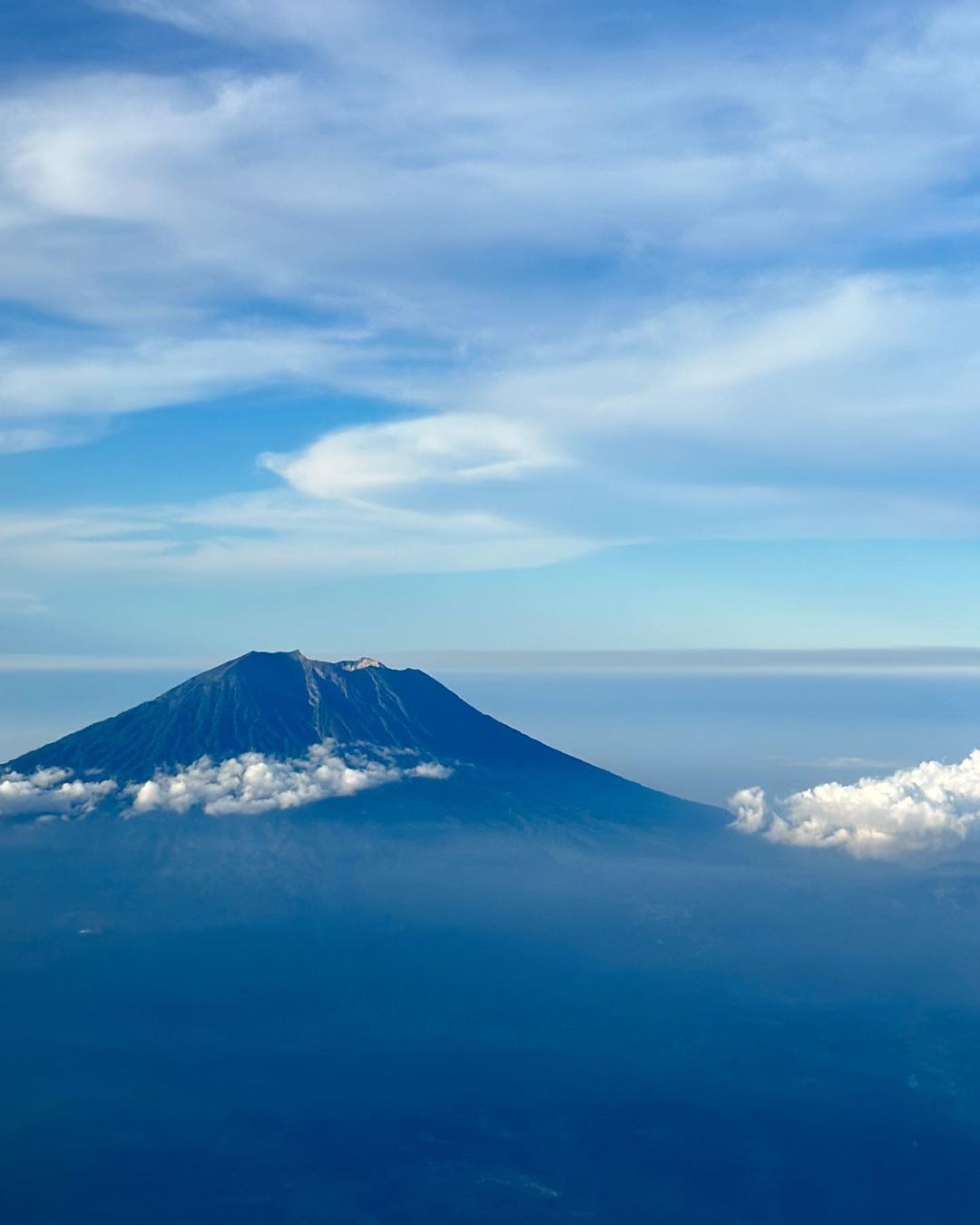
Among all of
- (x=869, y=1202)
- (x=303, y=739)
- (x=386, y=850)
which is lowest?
(x=869, y=1202)

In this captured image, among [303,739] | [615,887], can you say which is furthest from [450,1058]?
[303,739]

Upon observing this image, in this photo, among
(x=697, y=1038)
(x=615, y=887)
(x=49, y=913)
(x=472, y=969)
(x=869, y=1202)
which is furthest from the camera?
(x=615, y=887)

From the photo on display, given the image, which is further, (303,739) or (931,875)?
(303,739)

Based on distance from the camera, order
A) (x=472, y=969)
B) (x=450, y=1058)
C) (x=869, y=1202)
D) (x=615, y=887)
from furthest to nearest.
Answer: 1. (x=615, y=887)
2. (x=472, y=969)
3. (x=450, y=1058)
4. (x=869, y=1202)

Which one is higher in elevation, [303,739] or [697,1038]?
[303,739]

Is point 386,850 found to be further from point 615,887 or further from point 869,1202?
point 869,1202

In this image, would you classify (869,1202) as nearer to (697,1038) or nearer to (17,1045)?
(697,1038)

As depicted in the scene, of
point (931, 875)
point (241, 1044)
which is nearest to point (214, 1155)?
point (241, 1044)

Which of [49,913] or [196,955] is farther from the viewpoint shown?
[49,913]

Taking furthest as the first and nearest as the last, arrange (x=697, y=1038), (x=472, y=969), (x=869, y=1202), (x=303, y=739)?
(x=303, y=739), (x=472, y=969), (x=697, y=1038), (x=869, y=1202)
